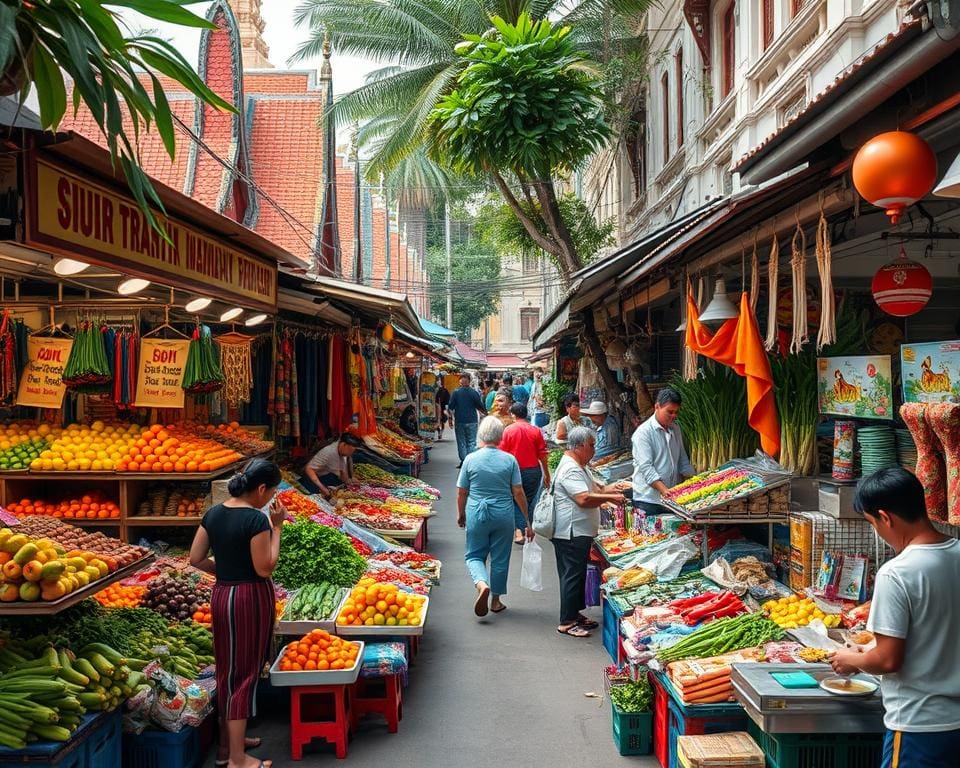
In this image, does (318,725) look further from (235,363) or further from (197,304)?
(235,363)

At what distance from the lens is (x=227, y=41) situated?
52.9 ft

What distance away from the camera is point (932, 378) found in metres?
4.15

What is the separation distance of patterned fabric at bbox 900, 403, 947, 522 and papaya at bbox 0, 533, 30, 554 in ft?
15.2

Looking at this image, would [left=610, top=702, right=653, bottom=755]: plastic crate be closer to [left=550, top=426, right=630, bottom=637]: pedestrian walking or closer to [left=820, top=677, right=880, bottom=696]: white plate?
[left=820, top=677, right=880, bottom=696]: white plate

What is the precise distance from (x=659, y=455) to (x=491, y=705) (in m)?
3.04

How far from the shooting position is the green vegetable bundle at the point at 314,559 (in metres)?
7.10

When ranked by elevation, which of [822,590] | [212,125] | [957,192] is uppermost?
[212,125]

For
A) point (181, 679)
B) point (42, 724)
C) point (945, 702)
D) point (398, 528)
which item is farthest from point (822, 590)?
point (398, 528)

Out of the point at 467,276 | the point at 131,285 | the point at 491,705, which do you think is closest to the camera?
the point at 491,705

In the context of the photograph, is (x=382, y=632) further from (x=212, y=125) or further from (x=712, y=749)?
(x=212, y=125)

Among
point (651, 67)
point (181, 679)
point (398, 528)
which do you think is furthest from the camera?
point (651, 67)

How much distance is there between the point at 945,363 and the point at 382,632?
4080 mm

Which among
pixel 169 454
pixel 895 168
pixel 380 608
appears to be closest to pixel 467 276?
pixel 169 454

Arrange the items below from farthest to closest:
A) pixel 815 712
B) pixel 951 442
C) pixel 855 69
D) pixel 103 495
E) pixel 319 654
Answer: pixel 103 495 < pixel 319 654 < pixel 815 712 < pixel 951 442 < pixel 855 69
